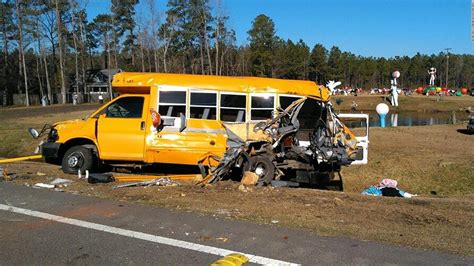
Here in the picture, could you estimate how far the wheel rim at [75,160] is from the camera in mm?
11281

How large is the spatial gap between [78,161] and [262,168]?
14.4 feet

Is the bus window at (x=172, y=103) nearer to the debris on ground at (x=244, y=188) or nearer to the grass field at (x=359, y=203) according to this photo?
the grass field at (x=359, y=203)

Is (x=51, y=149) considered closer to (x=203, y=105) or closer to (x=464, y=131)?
(x=203, y=105)

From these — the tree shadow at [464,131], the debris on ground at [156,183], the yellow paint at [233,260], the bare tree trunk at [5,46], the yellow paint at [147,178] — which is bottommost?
the tree shadow at [464,131]

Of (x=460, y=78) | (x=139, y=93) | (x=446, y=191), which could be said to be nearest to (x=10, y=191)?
(x=139, y=93)

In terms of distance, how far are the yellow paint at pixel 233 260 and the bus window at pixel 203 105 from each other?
6.19 metres

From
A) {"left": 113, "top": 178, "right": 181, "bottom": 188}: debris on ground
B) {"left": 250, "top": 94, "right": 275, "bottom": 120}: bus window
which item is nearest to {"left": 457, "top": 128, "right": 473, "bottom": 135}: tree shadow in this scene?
{"left": 250, "top": 94, "right": 275, "bottom": 120}: bus window

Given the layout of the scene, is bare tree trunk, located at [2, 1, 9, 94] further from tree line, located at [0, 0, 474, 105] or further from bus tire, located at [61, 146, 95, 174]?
bus tire, located at [61, 146, 95, 174]

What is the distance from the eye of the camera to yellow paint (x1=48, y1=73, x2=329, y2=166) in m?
10.9

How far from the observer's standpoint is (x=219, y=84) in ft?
36.7

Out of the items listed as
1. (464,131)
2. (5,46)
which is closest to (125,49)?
(5,46)

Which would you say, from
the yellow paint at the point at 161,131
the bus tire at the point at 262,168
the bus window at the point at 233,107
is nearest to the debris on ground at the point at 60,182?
the yellow paint at the point at 161,131

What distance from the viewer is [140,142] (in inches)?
434

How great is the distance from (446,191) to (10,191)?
1059 cm
